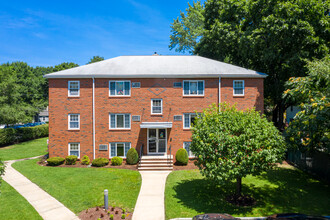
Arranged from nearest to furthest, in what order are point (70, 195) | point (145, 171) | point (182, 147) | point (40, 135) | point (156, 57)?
point (70, 195) < point (145, 171) < point (182, 147) < point (156, 57) < point (40, 135)

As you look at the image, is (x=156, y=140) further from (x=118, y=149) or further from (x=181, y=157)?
(x=118, y=149)

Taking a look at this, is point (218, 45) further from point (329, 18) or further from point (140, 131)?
point (140, 131)

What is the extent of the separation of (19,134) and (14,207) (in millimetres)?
23707

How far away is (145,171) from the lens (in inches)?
623

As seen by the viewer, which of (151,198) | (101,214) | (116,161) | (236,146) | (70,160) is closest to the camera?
(101,214)

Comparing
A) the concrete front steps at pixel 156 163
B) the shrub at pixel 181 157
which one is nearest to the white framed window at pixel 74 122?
the concrete front steps at pixel 156 163

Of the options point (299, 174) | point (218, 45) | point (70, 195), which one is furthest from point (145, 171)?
point (218, 45)

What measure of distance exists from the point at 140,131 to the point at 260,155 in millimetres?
11298

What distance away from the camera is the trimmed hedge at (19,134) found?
1029 inches

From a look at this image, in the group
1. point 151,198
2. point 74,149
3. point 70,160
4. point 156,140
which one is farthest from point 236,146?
point 74,149

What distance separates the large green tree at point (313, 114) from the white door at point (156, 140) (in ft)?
32.7

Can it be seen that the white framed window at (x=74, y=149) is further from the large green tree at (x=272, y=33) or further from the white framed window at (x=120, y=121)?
the large green tree at (x=272, y=33)

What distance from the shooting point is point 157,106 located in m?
18.1

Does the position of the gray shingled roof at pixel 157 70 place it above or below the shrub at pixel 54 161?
above
